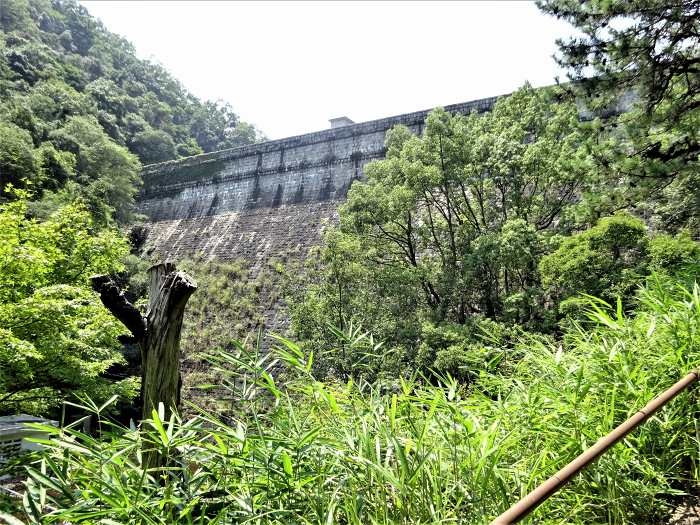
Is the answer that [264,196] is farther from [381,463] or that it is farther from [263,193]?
[381,463]

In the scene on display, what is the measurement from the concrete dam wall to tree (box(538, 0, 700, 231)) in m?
6.71

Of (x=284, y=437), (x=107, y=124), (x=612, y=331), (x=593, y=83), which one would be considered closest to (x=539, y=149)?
(x=593, y=83)

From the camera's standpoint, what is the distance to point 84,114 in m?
20.5

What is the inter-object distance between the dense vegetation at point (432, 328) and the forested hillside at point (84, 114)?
0.20 meters

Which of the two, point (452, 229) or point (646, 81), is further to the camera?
point (452, 229)

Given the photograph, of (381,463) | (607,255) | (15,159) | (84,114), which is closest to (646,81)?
(607,255)

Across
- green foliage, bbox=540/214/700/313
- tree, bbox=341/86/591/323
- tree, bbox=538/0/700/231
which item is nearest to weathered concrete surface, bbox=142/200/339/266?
tree, bbox=341/86/591/323

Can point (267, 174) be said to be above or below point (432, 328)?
above

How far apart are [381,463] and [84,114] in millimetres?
23805

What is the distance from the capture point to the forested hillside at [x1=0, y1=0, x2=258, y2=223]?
15.3 meters

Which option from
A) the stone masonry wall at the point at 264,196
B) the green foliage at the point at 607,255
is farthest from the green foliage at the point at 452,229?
the stone masonry wall at the point at 264,196

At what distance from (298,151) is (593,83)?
11.9 metres

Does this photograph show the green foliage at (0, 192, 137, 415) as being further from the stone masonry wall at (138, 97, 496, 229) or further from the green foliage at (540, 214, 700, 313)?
the stone masonry wall at (138, 97, 496, 229)

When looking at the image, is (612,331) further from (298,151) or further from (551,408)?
(298,151)
